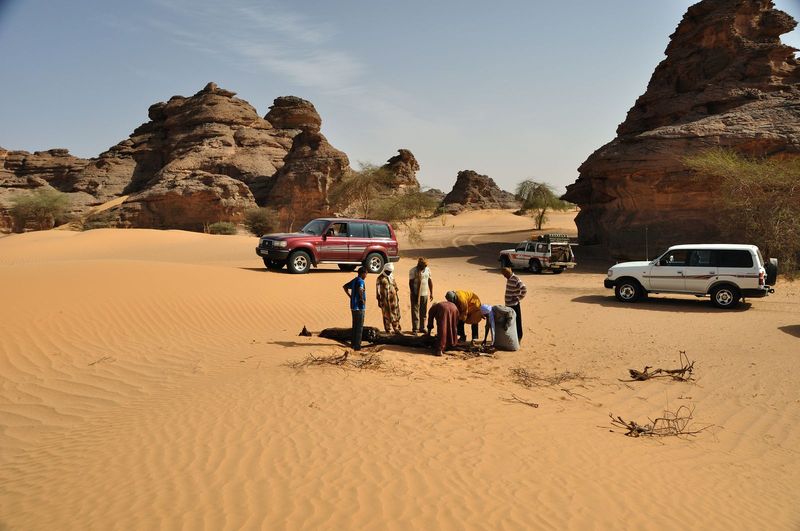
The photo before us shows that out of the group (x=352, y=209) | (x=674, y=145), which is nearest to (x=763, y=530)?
Answer: (x=674, y=145)

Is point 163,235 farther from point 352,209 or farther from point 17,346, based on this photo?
point 17,346

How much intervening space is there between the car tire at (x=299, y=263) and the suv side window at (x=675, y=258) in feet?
37.7

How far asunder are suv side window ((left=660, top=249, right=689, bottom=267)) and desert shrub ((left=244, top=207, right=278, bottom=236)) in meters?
32.1

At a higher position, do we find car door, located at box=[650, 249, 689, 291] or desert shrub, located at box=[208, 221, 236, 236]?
desert shrub, located at box=[208, 221, 236, 236]

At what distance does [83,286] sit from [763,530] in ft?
45.2

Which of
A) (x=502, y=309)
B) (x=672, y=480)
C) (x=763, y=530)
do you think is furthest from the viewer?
(x=502, y=309)

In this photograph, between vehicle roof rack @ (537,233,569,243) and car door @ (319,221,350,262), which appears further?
vehicle roof rack @ (537,233,569,243)

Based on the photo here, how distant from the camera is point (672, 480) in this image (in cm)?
497

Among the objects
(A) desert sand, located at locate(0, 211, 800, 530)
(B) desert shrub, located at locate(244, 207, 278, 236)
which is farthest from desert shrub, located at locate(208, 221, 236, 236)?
(A) desert sand, located at locate(0, 211, 800, 530)

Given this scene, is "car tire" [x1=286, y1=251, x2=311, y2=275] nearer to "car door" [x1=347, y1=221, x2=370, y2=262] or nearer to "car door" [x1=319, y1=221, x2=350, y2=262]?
"car door" [x1=319, y1=221, x2=350, y2=262]

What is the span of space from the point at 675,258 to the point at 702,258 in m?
0.71

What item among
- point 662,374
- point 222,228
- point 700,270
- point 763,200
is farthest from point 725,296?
point 222,228

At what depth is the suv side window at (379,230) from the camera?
1895cm

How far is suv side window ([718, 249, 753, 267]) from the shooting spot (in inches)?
569
